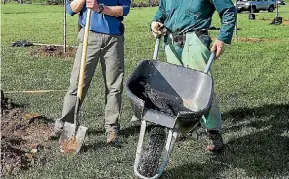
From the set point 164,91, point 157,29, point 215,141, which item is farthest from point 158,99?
point 215,141

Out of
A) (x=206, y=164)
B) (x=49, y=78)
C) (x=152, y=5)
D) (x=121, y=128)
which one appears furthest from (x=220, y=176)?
(x=152, y=5)

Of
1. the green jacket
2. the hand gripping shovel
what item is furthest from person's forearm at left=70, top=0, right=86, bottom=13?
the green jacket

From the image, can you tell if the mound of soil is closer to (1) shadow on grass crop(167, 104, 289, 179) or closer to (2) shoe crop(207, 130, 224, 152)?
(1) shadow on grass crop(167, 104, 289, 179)

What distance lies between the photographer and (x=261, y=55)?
14.2 meters

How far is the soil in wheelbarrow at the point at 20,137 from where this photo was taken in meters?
5.10

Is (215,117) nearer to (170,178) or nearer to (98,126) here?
(170,178)

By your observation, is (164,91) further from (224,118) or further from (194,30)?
(224,118)

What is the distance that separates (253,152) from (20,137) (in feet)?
8.68

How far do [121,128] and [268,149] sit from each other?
6.07ft

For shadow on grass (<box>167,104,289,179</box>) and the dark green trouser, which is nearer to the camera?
shadow on grass (<box>167,104,289,179</box>)

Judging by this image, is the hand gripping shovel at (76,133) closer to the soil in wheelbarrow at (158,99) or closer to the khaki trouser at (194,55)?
the khaki trouser at (194,55)

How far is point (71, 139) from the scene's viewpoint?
5500mm

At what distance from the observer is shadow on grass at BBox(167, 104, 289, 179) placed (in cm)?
503

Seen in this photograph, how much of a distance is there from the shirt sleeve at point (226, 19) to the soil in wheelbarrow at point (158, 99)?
2.60 ft
